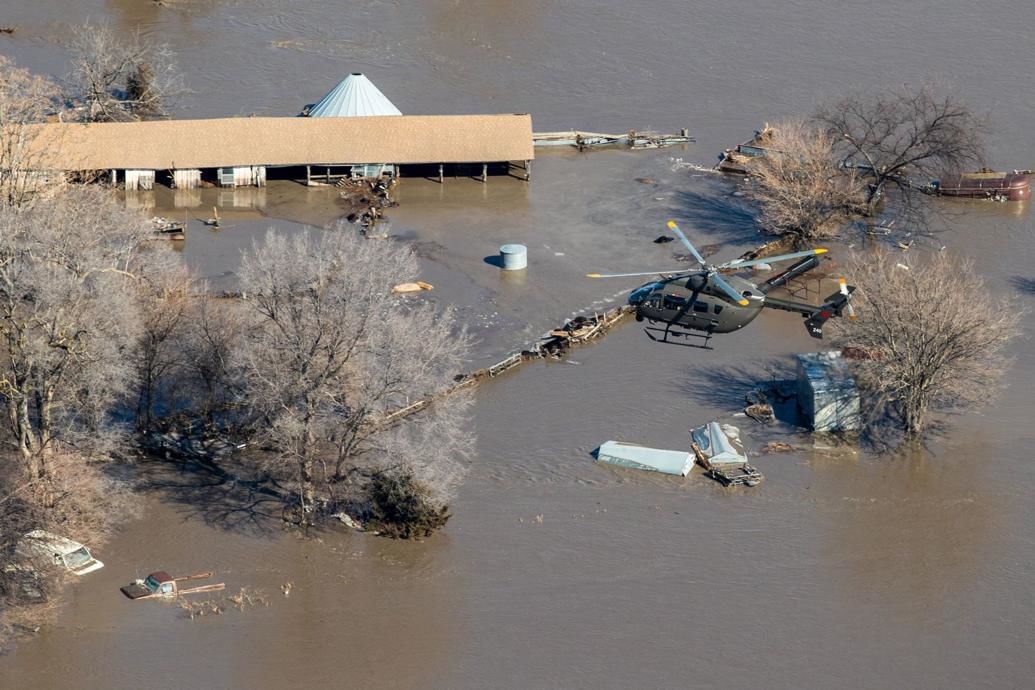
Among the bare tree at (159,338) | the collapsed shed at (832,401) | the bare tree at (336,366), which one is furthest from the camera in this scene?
the collapsed shed at (832,401)

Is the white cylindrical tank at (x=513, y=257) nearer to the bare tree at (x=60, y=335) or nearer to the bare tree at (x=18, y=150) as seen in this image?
the bare tree at (x=18, y=150)

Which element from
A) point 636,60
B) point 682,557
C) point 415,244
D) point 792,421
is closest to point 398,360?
point 682,557

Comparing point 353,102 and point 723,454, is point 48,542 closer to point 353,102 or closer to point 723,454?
point 723,454

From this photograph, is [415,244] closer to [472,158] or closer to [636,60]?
[472,158]

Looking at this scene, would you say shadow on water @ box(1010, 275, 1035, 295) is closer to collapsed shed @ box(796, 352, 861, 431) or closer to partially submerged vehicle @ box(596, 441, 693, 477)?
collapsed shed @ box(796, 352, 861, 431)

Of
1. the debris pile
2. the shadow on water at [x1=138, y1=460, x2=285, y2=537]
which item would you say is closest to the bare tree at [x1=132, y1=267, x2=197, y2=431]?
the shadow on water at [x1=138, y1=460, x2=285, y2=537]

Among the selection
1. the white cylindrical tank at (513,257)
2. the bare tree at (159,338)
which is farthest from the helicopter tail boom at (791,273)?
the bare tree at (159,338)

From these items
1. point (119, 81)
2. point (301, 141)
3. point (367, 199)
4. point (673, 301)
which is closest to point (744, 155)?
point (367, 199)
